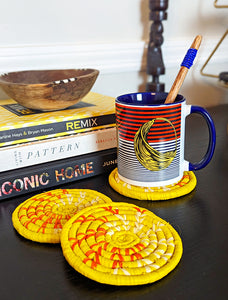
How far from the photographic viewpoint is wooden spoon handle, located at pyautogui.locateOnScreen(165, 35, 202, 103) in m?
0.47

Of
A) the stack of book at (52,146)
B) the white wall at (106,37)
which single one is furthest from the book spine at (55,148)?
the white wall at (106,37)

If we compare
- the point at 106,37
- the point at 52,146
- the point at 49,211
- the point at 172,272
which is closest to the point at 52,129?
the point at 52,146

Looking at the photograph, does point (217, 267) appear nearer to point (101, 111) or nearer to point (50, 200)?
point (50, 200)

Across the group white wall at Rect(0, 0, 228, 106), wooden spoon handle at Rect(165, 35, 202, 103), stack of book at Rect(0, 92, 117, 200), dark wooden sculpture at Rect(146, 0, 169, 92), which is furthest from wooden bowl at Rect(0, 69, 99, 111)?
dark wooden sculpture at Rect(146, 0, 169, 92)

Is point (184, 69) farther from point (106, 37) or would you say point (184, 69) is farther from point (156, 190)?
point (106, 37)

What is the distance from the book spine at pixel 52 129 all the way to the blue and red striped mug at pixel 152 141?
0.25 feet

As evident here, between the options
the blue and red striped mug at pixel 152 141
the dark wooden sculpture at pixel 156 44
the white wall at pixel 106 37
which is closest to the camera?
the blue and red striped mug at pixel 152 141

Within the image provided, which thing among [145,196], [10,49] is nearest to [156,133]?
[145,196]

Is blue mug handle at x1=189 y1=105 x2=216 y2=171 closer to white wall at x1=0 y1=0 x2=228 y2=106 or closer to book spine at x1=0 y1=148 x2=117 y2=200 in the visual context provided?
book spine at x1=0 y1=148 x2=117 y2=200

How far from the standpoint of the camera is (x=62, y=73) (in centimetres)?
68

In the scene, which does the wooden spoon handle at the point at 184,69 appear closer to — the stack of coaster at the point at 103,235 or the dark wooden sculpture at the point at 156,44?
the stack of coaster at the point at 103,235

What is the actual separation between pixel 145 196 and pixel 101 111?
191mm

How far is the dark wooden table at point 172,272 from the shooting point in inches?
11.6

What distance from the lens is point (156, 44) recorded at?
0.93 meters
